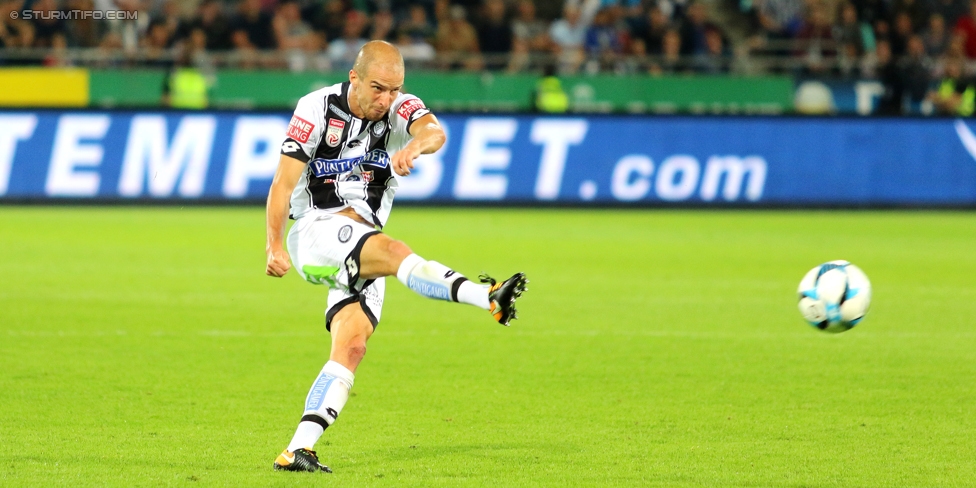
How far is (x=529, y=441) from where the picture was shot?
6316 millimetres

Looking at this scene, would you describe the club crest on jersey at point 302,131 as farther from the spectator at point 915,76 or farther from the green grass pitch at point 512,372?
the spectator at point 915,76

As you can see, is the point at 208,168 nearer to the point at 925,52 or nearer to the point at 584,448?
the point at 925,52

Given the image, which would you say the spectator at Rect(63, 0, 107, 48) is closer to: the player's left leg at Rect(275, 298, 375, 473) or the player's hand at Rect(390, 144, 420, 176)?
the player's left leg at Rect(275, 298, 375, 473)

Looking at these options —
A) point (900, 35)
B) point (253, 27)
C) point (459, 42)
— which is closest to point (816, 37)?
point (900, 35)

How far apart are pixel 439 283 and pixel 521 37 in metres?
19.2

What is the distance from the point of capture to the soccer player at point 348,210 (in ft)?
17.8

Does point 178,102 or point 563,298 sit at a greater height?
point 178,102

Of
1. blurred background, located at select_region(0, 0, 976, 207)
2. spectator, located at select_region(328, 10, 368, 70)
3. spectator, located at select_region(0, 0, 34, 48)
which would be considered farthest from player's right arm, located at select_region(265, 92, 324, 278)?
spectator, located at select_region(0, 0, 34, 48)

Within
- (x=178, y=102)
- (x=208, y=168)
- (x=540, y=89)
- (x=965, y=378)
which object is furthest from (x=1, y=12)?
(x=965, y=378)

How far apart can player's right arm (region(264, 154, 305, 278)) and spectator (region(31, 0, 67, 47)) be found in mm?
17301

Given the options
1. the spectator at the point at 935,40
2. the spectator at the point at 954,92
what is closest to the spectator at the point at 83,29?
the spectator at the point at 954,92

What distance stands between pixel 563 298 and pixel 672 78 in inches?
448

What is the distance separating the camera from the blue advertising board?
1953cm

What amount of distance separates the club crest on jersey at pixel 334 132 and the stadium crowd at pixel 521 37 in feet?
53.8
